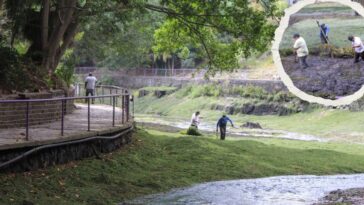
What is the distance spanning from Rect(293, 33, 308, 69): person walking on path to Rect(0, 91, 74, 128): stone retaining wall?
25.8 ft

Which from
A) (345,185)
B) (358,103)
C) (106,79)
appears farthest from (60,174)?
(106,79)

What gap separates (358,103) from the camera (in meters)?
43.1

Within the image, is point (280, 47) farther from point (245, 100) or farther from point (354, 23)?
point (245, 100)

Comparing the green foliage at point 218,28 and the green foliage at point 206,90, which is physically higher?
the green foliage at point 218,28

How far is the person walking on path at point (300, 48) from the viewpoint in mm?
11344

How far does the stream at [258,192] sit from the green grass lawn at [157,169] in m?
0.55

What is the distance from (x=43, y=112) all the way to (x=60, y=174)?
13.7 feet

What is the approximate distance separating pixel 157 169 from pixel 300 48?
675 centimetres

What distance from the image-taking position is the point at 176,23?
22.0 m

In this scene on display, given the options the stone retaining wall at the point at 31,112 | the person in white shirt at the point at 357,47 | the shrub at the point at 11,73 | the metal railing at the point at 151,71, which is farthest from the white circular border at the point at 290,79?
the metal railing at the point at 151,71

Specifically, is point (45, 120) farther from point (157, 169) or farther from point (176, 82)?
point (176, 82)

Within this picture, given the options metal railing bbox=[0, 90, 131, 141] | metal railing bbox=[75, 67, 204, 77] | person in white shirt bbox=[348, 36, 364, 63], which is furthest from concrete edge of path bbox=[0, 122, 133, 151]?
metal railing bbox=[75, 67, 204, 77]

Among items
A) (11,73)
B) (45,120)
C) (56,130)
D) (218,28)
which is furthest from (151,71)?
(56,130)

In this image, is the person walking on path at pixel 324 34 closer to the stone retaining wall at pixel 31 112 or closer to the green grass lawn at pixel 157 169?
the green grass lawn at pixel 157 169
